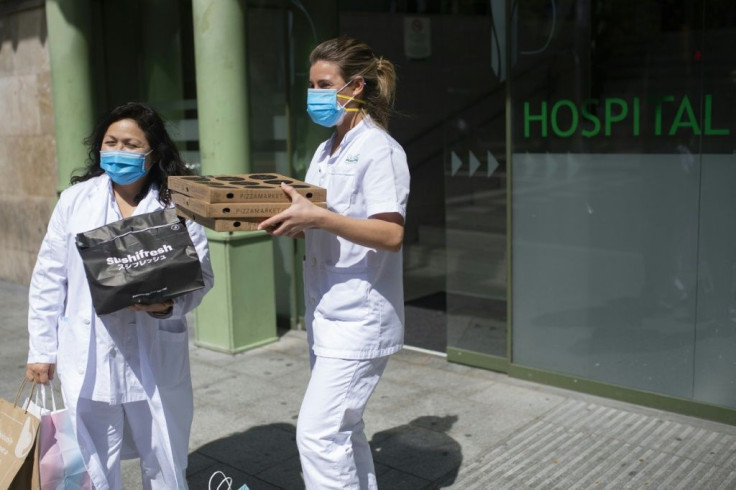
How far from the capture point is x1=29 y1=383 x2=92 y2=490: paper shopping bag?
120 inches

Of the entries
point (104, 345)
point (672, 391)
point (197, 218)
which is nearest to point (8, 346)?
point (104, 345)

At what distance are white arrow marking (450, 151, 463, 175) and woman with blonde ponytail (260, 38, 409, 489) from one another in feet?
8.67

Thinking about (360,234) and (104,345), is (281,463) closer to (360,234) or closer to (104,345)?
(104,345)

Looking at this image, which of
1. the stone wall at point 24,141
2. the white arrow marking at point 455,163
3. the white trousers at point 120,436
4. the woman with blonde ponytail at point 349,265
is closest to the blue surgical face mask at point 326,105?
the woman with blonde ponytail at point 349,265

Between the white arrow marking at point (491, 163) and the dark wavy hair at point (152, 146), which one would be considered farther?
the white arrow marking at point (491, 163)

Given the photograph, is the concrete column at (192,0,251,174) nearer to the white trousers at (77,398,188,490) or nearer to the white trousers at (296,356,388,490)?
the white trousers at (77,398,188,490)

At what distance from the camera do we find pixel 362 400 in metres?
3.14

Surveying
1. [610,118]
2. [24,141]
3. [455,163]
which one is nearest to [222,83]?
[455,163]

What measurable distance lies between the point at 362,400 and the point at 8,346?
4.85 meters

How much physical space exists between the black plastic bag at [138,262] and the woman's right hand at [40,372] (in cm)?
45

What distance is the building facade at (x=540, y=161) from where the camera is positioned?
4.74 metres

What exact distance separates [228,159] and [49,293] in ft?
9.89

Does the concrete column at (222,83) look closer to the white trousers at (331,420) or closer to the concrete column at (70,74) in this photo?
the concrete column at (70,74)

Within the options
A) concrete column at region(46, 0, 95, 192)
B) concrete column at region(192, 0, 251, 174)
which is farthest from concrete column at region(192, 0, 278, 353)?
concrete column at region(46, 0, 95, 192)
